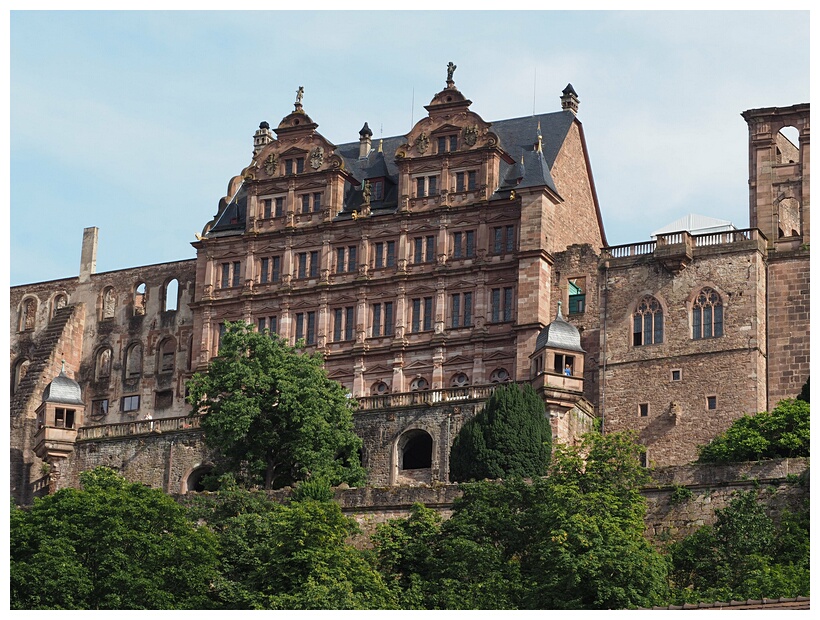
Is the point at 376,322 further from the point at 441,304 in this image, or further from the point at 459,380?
the point at 459,380

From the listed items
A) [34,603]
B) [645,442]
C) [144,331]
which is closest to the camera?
[34,603]

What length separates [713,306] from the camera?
9656cm

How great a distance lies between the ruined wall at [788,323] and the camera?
95.5 m

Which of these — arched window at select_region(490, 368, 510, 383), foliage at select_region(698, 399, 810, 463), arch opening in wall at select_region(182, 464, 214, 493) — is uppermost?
arched window at select_region(490, 368, 510, 383)

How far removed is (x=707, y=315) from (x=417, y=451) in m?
13.5

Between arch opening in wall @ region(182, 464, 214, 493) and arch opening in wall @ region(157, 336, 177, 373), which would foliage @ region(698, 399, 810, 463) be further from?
arch opening in wall @ region(157, 336, 177, 373)

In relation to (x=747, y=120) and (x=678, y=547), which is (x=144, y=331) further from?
(x=678, y=547)

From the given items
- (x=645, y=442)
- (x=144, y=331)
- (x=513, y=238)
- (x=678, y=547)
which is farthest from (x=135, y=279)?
(x=678, y=547)

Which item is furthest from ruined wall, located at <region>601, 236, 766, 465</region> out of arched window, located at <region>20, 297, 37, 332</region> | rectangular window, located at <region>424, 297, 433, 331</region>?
arched window, located at <region>20, 297, 37, 332</region>

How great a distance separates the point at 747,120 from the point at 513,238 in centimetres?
1150

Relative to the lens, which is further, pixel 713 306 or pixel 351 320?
pixel 351 320

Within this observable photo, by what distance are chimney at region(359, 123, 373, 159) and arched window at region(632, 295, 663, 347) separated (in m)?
18.7

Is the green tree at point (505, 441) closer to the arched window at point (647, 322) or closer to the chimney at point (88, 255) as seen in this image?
the arched window at point (647, 322)

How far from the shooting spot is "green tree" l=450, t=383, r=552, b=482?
8931 centimetres
